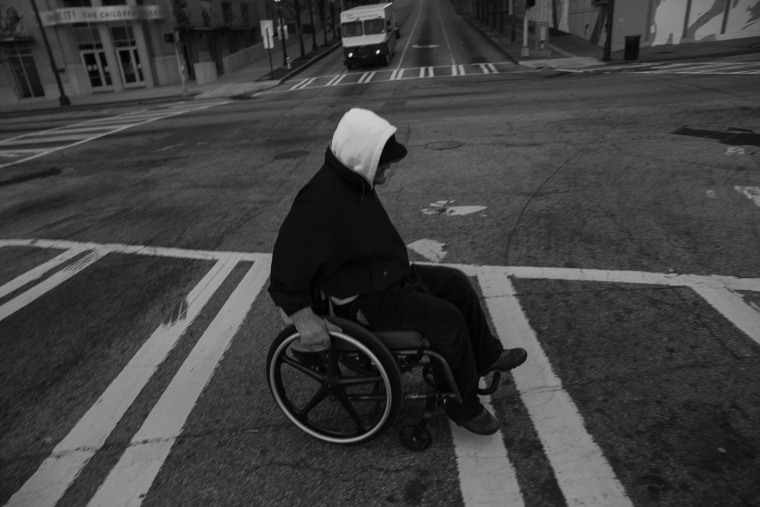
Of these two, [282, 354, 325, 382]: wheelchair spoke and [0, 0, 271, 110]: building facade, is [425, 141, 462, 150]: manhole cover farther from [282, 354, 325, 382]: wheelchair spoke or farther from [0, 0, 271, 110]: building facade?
[0, 0, 271, 110]: building facade

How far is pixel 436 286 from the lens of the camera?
3.31 metres

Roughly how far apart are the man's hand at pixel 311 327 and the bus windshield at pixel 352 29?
2866cm

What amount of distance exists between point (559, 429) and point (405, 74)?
2426 cm

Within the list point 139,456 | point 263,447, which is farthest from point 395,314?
point 139,456

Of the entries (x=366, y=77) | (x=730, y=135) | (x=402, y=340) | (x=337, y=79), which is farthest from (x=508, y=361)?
(x=337, y=79)

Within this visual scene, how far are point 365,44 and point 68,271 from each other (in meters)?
25.2

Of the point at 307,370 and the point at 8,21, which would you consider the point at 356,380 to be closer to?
the point at 307,370

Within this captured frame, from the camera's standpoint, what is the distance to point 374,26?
28.5m

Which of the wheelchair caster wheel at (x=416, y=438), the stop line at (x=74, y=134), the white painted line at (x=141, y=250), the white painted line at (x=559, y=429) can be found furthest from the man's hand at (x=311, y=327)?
the stop line at (x=74, y=134)

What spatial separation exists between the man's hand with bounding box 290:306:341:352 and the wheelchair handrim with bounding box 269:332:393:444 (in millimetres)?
54

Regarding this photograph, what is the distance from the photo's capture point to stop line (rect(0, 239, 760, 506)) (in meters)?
2.81

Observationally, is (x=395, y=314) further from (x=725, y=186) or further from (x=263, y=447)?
(x=725, y=186)

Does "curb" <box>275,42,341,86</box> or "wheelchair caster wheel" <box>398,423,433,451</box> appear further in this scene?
"curb" <box>275,42,341,86</box>

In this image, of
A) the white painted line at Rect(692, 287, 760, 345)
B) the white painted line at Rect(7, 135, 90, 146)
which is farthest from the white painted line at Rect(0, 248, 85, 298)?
the white painted line at Rect(7, 135, 90, 146)
